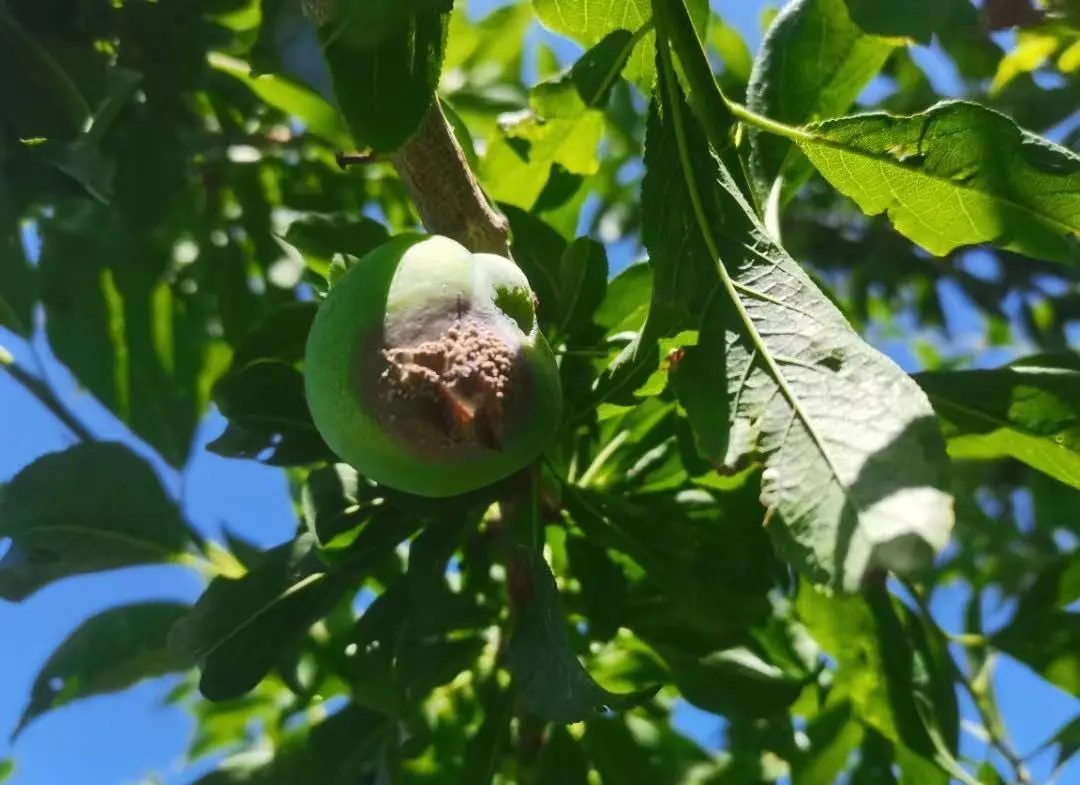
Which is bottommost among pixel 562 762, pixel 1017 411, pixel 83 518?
pixel 562 762

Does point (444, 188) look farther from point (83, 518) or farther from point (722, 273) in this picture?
point (83, 518)

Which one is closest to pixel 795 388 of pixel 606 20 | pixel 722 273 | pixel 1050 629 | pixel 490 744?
pixel 722 273

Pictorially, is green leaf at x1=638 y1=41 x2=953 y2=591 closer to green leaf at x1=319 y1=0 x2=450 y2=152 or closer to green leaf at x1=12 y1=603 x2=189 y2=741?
green leaf at x1=319 y1=0 x2=450 y2=152

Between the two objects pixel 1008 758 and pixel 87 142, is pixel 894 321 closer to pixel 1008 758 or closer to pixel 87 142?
pixel 1008 758

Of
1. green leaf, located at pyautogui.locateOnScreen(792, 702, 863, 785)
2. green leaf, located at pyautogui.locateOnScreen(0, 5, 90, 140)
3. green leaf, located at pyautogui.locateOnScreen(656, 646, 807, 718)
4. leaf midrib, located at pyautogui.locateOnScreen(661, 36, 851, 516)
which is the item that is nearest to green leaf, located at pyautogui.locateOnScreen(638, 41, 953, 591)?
leaf midrib, located at pyautogui.locateOnScreen(661, 36, 851, 516)

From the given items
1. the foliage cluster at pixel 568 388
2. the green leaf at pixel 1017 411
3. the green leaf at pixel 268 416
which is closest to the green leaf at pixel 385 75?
the foliage cluster at pixel 568 388

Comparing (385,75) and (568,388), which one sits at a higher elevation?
(385,75)
